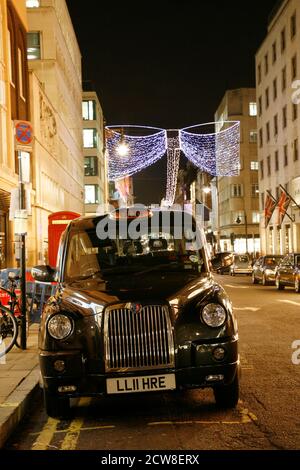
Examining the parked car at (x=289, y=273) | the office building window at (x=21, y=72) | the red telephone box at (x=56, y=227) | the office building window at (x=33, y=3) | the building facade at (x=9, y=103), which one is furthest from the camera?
the office building window at (x=33, y=3)

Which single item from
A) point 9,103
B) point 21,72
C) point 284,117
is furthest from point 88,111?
point 9,103

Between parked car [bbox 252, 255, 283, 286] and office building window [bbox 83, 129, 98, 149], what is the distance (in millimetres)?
44760

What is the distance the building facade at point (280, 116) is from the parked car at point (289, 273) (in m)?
20.0

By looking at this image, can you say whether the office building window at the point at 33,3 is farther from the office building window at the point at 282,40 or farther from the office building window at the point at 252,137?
the office building window at the point at 252,137

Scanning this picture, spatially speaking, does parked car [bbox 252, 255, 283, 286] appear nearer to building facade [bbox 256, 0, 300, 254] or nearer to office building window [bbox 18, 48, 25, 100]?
office building window [bbox 18, 48, 25, 100]

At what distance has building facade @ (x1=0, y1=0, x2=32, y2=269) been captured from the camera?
2352 cm

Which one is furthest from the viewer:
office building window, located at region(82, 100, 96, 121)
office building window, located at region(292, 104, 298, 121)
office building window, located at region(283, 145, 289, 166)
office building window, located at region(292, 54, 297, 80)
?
office building window, located at region(82, 100, 96, 121)

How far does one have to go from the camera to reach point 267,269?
28172mm

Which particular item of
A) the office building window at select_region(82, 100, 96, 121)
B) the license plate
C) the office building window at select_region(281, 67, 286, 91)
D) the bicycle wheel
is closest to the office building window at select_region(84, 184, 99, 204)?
the office building window at select_region(82, 100, 96, 121)

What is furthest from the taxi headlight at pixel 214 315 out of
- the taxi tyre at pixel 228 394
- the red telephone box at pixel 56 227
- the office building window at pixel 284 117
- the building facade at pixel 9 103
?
the office building window at pixel 284 117

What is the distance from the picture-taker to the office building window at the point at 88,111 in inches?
2790

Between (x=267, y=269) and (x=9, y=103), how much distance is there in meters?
14.5
